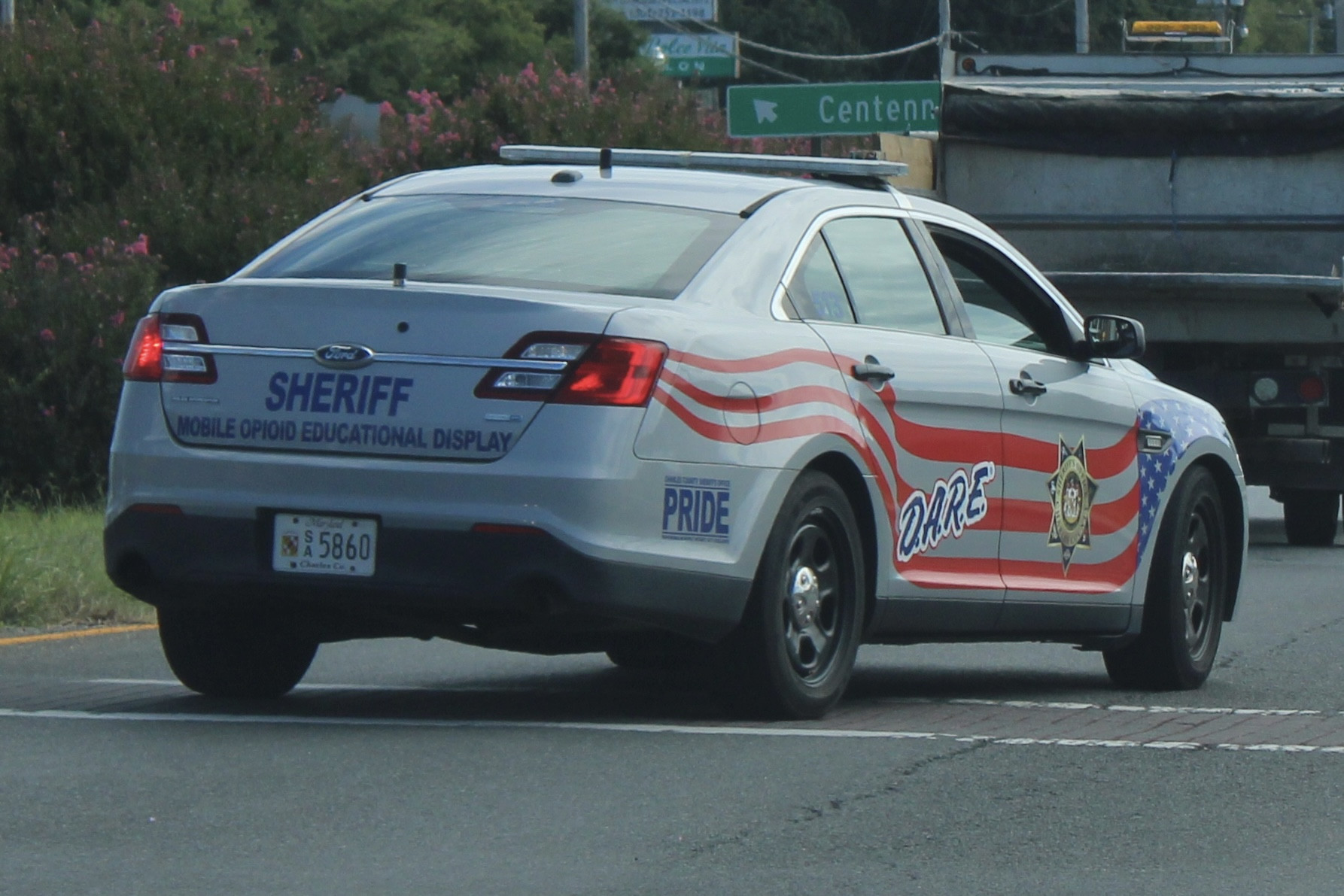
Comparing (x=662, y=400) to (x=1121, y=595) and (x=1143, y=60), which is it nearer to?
(x=1121, y=595)

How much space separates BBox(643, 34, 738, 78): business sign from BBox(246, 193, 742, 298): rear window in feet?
180

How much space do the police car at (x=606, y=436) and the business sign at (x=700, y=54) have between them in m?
54.6

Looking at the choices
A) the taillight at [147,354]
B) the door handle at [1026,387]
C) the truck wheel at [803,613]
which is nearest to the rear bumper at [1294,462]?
the door handle at [1026,387]

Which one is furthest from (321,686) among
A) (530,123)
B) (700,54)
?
(700,54)

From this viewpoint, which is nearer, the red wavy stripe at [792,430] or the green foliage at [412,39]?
the red wavy stripe at [792,430]

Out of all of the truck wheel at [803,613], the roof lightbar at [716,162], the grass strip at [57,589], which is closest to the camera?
the truck wheel at [803,613]

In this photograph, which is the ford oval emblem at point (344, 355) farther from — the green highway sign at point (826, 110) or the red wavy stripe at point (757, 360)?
the green highway sign at point (826, 110)

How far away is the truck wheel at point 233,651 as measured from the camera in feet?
25.7

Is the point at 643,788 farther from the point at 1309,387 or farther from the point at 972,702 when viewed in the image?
the point at 1309,387

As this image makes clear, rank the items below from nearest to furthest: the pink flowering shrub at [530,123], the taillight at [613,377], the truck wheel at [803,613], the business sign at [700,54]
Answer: the taillight at [613,377] < the truck wheel at [803,613] < the pink flowering shrub at [530,123] < the business sign at [700,54]

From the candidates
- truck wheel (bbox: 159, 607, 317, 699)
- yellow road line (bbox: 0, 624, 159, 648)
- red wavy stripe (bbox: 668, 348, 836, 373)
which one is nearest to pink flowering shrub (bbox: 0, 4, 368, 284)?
yellow road line (bbox: 0, 624, 159, 648)

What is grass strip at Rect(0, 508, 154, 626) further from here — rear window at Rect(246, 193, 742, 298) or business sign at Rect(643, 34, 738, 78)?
business sign at Rect(643, 34, 738, 78)

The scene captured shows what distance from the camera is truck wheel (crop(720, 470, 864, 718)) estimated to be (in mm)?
7328

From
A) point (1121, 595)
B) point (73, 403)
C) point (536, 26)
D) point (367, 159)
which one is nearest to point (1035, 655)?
point (1121, 595)
